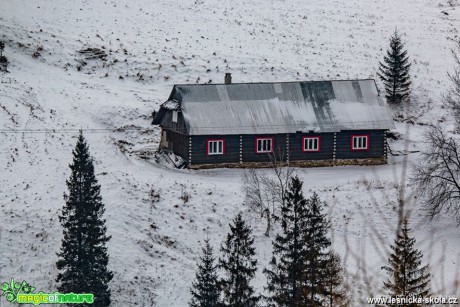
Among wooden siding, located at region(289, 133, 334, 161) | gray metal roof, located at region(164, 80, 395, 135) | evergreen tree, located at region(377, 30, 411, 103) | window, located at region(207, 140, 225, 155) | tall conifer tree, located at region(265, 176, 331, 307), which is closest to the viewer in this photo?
tall conifer tree, located at region(265, 176, 331, 307)

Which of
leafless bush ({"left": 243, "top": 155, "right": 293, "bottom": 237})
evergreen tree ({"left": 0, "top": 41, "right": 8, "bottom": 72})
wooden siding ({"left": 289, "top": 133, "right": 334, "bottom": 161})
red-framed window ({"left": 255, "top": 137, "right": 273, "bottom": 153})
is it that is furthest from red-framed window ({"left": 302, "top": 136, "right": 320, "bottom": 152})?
evergreen tree ({"left": 0, "top": 41, "right": 8, "bottom": 72})

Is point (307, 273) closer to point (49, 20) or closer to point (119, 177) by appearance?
point (119, 177)

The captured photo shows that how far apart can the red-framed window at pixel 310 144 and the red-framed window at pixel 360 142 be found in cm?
271

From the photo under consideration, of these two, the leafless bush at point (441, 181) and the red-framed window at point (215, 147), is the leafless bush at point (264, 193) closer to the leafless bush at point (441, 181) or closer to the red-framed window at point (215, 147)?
the red-framed window at point (215, 147)

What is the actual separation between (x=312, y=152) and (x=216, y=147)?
693 centimetres

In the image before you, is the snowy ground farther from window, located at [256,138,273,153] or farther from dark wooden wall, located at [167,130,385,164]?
window, located at [256,138,273,153]

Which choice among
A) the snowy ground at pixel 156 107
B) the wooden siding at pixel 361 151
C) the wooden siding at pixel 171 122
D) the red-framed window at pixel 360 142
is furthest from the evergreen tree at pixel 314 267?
the red-framed window at pixel 360 142

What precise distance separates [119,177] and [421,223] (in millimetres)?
18619

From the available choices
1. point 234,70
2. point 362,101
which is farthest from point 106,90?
point 362,101

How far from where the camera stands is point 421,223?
41.8m

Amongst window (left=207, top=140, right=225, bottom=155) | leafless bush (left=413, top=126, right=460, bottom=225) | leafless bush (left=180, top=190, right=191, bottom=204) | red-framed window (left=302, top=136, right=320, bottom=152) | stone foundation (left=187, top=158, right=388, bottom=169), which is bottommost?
leafless bush (left=180, top=190, right=191, bottom=204)

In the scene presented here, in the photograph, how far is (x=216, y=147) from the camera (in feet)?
158

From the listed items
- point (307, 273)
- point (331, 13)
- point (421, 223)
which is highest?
point (331, 13)

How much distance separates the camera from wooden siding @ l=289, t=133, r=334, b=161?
161ft
